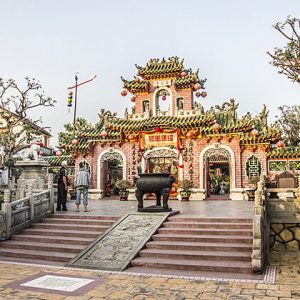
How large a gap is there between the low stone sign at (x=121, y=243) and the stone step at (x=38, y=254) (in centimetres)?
36

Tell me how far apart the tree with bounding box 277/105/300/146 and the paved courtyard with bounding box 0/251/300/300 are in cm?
1912

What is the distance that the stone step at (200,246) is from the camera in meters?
6.94

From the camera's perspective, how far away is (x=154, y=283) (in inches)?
219

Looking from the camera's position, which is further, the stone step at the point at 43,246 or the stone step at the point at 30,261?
the stone step at the point at 43,246

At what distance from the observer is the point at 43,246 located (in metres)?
7.74

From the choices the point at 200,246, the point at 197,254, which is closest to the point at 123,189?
the point at 200,246

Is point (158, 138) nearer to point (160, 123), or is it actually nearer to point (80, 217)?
point (160, 123)

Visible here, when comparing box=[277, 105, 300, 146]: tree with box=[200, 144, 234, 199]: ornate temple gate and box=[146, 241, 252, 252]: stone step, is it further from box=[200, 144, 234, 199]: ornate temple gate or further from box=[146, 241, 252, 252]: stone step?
box=[146, 241, 252, 252]: stone step

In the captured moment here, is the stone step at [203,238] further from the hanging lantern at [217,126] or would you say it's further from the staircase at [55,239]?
the hanging lantern at [217,126]

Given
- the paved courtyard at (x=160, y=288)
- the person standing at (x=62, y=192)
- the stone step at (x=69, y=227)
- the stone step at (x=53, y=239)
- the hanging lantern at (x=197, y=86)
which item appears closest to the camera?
the paved courtyard at (x=160, y=288)

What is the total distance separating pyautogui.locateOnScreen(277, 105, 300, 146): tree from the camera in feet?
78.1

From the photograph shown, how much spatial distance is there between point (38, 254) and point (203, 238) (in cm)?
349

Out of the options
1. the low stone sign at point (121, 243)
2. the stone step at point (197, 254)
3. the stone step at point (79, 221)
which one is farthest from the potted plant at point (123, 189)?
the stone step at point (197, 254)

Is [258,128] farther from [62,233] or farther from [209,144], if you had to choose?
[62,233]
